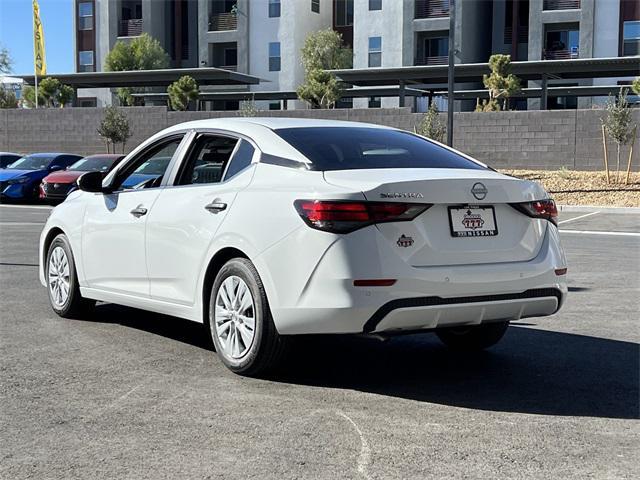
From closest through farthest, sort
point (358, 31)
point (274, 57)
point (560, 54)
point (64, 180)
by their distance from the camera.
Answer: point (64, 180), point (560, 54), point (358, 31), point (274, 57)

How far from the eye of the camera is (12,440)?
4438 millimetres

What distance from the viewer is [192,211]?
6059mm

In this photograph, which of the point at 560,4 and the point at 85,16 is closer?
the point at 560,4

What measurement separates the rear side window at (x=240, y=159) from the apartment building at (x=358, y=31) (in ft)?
154

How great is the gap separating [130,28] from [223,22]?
28.0 feet

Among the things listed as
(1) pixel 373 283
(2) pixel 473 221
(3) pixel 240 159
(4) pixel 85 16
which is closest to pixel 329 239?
(1) pixel 373 283

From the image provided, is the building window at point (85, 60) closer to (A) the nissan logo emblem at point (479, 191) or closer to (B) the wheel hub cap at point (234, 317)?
(B) the wheel hub cap at point (234, 317)

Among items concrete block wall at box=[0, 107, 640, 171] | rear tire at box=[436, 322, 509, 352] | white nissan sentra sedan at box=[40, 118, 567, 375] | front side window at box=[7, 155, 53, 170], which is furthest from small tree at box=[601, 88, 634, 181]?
rear tire at box=[436, 322, 509, 352]

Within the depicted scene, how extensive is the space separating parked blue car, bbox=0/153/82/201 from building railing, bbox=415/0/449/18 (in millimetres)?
31437

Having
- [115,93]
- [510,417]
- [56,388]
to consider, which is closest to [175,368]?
[56,388]

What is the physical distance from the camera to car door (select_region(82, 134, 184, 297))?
21.7ft

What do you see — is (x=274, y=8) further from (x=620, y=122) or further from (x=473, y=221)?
(x=473, y=221)

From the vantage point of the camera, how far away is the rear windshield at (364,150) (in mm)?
5758

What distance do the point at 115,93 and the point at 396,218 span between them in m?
59.3
